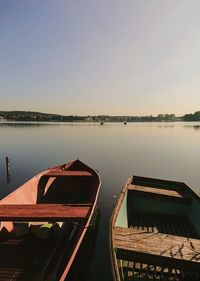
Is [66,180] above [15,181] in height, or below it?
above

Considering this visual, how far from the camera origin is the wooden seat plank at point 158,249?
7062 millimetres

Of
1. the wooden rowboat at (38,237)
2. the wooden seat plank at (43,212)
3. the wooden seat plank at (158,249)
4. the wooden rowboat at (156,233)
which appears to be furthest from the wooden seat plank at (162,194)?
the wooden seat plank at (158,249)

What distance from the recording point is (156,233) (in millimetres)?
8727

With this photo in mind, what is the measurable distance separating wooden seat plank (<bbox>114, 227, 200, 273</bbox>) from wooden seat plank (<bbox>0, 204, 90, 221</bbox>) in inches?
84.1

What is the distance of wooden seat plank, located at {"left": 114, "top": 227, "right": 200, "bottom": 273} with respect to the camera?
23.2 feet

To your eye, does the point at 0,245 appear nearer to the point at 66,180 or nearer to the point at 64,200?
the point at 64,200

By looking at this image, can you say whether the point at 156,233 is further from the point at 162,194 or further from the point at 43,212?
the point at 162,194

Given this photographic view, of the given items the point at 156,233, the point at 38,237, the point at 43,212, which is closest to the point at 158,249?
the point at 156,233

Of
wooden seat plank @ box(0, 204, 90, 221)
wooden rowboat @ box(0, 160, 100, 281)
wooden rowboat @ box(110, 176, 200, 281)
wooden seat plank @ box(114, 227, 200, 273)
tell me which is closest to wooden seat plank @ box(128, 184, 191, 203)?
wooden rowboat @ box(110, 176, 200, 281)

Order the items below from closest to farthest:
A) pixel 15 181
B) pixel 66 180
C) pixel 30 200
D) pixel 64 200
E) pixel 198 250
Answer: pixel 198 250
pixel 30 200
pixel 64 200
pixel 66 180
pixel 15 181


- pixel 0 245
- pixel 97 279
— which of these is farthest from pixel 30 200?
Answer: pixel 97 279

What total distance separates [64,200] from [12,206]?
6.41 m

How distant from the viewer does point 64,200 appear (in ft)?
55.4

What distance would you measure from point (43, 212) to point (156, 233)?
465cm
